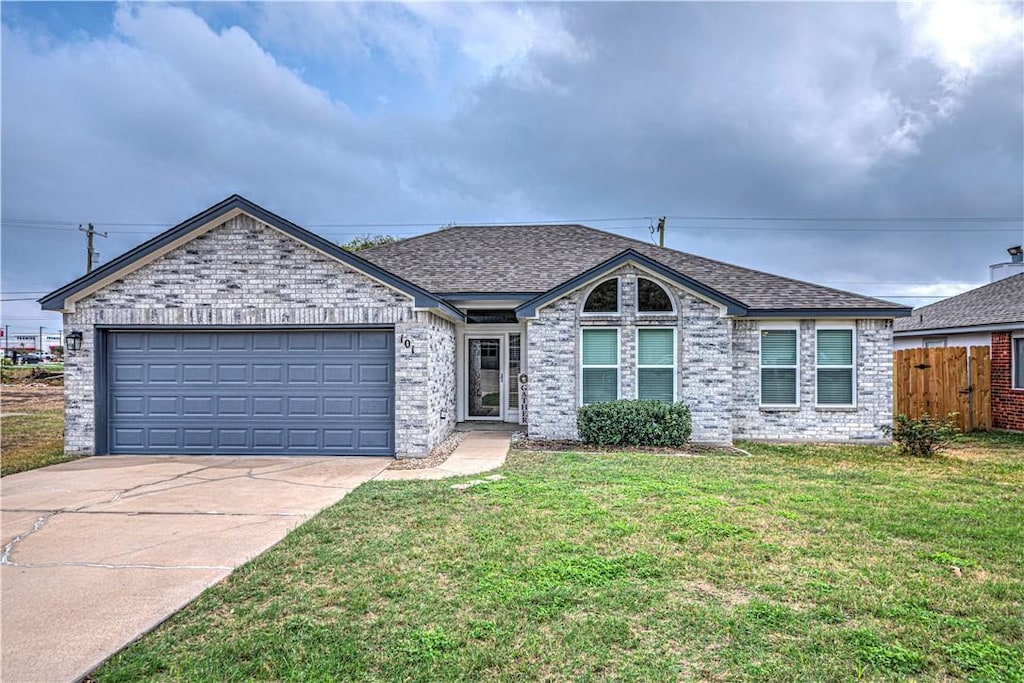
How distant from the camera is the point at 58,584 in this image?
439 cm

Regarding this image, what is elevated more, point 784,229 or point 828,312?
point 784,229

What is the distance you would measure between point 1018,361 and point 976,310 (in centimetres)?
255

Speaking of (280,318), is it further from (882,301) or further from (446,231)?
(882,301)

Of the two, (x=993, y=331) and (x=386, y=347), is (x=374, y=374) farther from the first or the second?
(x=993, y=331)

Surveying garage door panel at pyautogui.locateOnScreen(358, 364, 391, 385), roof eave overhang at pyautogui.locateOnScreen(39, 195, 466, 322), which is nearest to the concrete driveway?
garage door panel at pyautogui.locateOnScreen(358, 364, 391, 385)

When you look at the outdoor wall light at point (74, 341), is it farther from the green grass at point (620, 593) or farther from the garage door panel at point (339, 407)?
the green grass at point (620, 593)

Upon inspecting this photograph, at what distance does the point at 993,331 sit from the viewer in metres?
13.9

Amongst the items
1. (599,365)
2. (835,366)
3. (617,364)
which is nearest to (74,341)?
(599,365)

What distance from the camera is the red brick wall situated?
13297 millimetres

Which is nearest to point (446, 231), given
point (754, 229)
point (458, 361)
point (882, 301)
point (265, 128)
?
point (458, 361)

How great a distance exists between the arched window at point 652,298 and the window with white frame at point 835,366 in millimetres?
3579

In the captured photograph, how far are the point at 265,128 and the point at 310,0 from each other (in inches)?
386

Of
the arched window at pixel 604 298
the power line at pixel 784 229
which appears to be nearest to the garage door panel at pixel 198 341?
the arched window at pixel 604 298

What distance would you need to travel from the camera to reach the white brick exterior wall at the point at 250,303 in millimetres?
9977
